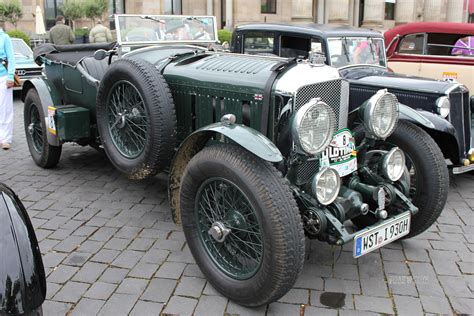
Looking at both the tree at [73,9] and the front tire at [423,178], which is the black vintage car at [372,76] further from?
the tree at [73,9]

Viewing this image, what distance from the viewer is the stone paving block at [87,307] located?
2.87 m

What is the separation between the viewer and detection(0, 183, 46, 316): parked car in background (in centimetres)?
210

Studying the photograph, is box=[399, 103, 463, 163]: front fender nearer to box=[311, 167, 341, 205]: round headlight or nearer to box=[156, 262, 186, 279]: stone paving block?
box=[311, 167, 341, 205]: round headlight

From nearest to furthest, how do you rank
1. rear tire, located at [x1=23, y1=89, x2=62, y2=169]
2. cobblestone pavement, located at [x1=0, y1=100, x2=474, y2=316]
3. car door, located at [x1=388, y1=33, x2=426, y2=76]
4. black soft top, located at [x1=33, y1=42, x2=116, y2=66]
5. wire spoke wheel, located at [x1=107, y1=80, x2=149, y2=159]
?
cobblestone pavement, located at [x1=0, y1=100, x2=474, y2=316], wire spoke wheel, located at [x1=107, y1=80, x2=149, y2=159], rear tire, located at [x1=23, y1=89, x2=62, y2=169], black soft top, located at [x1=33, y1=42, x2=116, y2=66], car door, located at [x1=388, y1=33, x2=426, y2=76]

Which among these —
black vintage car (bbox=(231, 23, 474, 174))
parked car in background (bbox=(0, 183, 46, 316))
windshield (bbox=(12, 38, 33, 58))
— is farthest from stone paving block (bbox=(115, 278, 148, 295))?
windshield (bbox=(12, 38, 33, 58))

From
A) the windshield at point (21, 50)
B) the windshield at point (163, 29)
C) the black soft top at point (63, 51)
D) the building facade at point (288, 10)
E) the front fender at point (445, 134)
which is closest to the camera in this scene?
the front fender at point (445, 134)

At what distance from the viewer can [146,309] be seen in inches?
115

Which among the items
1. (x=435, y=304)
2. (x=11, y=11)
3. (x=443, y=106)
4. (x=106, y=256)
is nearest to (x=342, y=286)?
(x=435, y=304)

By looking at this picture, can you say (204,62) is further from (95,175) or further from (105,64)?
(95,175)

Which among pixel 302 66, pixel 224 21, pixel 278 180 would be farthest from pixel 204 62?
pixel 224 21

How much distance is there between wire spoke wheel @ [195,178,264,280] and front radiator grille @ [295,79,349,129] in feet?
2.52

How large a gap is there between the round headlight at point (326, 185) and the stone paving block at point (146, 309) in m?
1.19

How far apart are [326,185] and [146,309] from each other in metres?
1.34

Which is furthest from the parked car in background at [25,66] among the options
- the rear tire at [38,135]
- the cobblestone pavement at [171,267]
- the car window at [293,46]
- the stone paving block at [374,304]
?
the stone paving block at [374,304]
